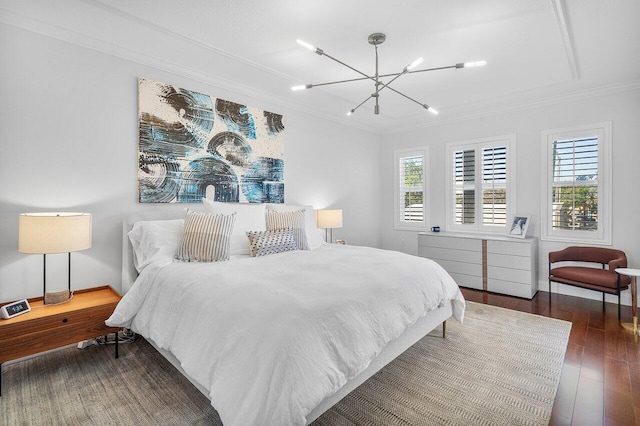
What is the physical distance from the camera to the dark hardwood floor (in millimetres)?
1853

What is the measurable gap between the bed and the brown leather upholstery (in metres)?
1.76

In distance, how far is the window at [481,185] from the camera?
465 centimetres

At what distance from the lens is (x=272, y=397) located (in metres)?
1.32

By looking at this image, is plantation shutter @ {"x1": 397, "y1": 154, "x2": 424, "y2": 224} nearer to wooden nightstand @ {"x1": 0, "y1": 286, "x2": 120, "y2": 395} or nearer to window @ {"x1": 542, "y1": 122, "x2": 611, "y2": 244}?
window @ {"x1": 542, "y1": 122, "x2": 611, "y2": 244}

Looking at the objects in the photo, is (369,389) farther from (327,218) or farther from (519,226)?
(519,226)

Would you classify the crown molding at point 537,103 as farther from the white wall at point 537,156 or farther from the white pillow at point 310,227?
the white pillow at point 310,227

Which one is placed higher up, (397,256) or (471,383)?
(397,256)

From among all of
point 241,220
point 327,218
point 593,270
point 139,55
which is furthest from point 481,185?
point 139,55

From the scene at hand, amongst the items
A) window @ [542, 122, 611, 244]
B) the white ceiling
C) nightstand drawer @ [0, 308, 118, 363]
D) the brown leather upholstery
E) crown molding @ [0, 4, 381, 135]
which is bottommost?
nightstand drawer @ [0, 308, 118, 363]

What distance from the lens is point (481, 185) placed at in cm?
488

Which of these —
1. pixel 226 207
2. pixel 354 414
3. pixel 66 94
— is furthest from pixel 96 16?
pixel 354 414

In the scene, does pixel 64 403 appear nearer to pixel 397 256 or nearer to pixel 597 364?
pixel 397 256

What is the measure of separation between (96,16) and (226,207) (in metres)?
1.82

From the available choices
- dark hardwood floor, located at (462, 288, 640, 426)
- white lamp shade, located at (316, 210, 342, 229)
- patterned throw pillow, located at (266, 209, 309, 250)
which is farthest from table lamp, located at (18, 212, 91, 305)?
dark hardwood floor, located at (462, 288, 640, 426)
